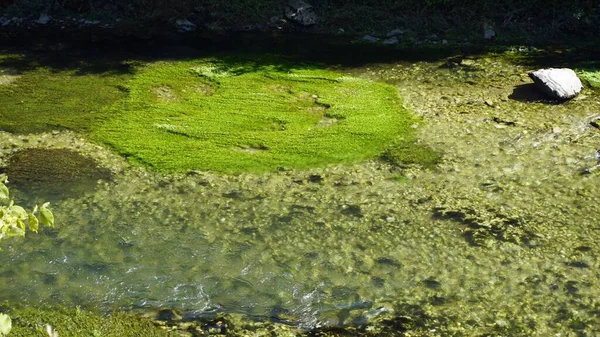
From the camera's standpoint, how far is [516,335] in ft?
20.1

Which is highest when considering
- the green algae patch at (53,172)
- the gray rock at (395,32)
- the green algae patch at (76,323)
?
the gray rock at (395,32)

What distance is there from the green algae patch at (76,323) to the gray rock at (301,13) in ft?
34.0

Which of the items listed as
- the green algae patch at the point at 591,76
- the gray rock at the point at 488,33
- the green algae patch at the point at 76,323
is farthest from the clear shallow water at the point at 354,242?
the gray rock at the point at 488,33

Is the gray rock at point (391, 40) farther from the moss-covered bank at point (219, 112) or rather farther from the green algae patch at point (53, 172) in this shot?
the green algae patch at point (53, 172)

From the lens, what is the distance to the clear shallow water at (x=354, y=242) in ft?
21.8

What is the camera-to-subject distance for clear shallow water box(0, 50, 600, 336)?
6.63m

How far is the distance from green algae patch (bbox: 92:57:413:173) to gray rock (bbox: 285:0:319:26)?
2.86 metres

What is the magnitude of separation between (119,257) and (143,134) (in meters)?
3.30

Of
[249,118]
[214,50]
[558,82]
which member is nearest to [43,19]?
[214,50]

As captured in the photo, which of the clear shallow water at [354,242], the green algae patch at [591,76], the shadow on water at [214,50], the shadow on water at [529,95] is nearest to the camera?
the clear shallow water at [354,242]

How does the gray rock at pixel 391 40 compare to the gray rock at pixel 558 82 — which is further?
the gray rock at pixel 391 40

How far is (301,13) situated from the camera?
15.7m

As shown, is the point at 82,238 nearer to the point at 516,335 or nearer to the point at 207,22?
the point at 516,335

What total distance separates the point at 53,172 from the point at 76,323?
3442 millimetres
